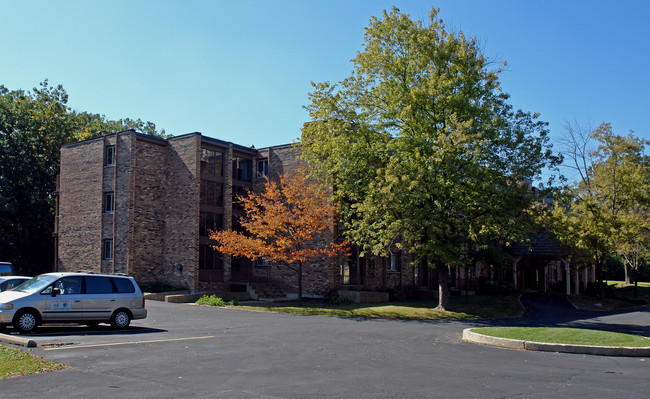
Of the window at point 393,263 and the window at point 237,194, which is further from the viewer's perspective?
the window at point 237,194

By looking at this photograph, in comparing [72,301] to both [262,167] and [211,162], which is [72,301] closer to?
[211,162]

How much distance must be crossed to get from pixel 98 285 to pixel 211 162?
20.3 m

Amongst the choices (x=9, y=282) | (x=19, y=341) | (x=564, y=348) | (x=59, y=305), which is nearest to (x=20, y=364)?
(x=19, y=341)

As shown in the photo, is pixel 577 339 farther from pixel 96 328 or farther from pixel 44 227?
pixel 44 227

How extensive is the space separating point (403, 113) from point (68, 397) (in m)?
19.7

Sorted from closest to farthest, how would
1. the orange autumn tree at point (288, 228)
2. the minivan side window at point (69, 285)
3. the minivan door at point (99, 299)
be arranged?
the minivan side window at point (69, 285) < the minivan door at point (99, 299) < the orange autumn tree at point (288, 228)

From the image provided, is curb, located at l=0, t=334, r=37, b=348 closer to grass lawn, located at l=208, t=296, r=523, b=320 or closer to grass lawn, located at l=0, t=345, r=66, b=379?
grass lawn, located at l=0, t=345, r=66, b=379

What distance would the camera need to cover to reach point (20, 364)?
972cm

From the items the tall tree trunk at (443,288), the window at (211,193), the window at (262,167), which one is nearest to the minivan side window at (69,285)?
the tall tree trunk at (443,288)

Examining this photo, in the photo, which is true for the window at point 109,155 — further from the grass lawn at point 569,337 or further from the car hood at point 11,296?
the grass lawn at point 569,337

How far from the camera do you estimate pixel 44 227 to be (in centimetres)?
4856

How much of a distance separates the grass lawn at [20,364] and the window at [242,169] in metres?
27.9

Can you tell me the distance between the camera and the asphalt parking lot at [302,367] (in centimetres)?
856

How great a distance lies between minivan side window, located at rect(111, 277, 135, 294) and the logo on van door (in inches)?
62.6
